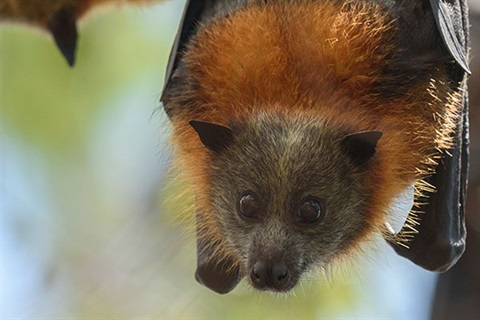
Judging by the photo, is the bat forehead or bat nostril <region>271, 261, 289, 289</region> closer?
bat nostril <region>271, 261, 289, 289</region>

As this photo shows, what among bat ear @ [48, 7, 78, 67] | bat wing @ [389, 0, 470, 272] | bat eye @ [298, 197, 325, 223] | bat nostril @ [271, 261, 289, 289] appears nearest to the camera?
bat nostril @ [271, 261, 289, 289]

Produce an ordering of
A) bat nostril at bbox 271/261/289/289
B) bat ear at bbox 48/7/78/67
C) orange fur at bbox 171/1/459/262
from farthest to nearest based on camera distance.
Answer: bat ear at bbox 48/7/78/67 < orange fur at bbox 171/1/459/262 < bat nostril at bbox 271/261/289/289

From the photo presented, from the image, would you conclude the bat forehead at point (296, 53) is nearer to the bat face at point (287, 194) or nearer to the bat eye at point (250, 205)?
the bat face at point (287, 194)

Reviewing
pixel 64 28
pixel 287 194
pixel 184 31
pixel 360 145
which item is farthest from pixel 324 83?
pixel 64 28

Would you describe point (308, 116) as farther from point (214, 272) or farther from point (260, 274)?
point (214, 272)

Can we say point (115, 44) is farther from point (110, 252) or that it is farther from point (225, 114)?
point (225, 114)

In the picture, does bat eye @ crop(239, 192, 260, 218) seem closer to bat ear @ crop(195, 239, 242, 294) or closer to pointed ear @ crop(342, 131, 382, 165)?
Result: pointed ear @ crop(342, 131, 382, 165)

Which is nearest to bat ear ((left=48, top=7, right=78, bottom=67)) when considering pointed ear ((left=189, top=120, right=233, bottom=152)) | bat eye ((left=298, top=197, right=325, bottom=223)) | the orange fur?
the orange fur
